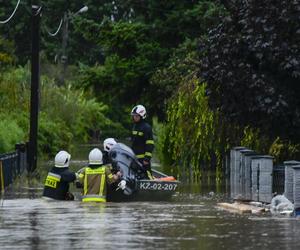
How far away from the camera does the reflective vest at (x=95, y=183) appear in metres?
22.1

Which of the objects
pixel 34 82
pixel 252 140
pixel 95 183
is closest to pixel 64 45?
pixel 34 82

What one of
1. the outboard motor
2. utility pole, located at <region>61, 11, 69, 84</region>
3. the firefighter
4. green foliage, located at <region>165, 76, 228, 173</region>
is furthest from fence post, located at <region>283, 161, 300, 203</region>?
utility pole, located at <region>61, 11, 69, 84</region>

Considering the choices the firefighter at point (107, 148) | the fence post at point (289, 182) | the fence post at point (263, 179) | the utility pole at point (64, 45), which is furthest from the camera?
the utility pole at point (64, 45)

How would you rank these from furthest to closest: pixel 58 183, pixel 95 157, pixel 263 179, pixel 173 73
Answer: pixel 173 73 → pixel 58 183 → pixel 263 179 → pixel 95 157

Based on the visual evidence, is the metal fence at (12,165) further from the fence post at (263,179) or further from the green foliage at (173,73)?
the fence post at (263,179)

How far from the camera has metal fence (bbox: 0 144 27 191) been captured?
28.1m

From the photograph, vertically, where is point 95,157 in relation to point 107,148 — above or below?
below

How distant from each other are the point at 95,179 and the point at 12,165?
31.1ft

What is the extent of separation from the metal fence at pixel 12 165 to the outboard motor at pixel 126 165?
4520 millimetres

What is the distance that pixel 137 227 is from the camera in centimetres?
1681

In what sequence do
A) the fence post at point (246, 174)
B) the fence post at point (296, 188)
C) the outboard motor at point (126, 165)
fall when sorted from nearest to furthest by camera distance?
the fence post at point (296, 188) < the outboard motor at point (126, 165) < the fence post at point (246, 174)

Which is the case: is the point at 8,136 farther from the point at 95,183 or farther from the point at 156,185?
the point at 95,183

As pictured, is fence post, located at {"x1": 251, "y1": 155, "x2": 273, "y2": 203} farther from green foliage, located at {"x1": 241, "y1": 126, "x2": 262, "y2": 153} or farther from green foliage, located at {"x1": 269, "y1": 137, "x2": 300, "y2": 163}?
green foliage, located at {"x1": 241, "y1": 126, "x2": 262, "y2": 153}

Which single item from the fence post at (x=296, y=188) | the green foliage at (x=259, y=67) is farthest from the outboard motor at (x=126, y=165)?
the fence post at (x=296, y=188)
